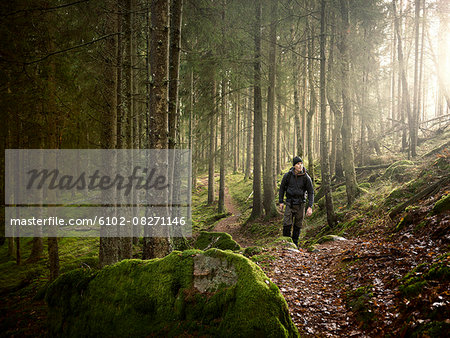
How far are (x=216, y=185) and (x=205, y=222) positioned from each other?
35.4 ft

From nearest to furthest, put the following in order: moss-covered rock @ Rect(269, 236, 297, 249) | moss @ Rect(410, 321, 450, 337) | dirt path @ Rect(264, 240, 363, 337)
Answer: moss @ Rect(410, 321, 450, 337) → dirt path @ Rect(264, 240, 363, 337) → moss-covered rock @ Rect(269, 236, 297, 249)

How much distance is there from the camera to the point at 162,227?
4977mm

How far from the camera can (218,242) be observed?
7.18 metres

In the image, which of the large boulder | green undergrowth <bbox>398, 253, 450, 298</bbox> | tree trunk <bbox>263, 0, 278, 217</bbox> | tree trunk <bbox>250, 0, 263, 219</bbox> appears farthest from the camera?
tree trunk <bbox>263, 0, 278, 217</bbox>

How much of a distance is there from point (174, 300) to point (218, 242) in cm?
441

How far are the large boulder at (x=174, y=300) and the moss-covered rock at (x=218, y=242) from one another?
3.59 meters

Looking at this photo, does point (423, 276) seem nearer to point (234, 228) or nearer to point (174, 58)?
point (174, 58)

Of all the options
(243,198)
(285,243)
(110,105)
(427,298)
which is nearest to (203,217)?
(243,198)

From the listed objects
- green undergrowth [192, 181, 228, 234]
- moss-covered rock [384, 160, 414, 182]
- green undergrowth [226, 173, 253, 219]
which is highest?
moss-covered rock [384, 160, 414, 182]

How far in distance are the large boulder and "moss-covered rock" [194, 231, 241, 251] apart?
3594mm

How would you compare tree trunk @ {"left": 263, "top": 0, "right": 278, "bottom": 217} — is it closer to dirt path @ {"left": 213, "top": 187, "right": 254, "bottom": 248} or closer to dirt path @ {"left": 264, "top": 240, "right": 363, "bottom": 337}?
dirt path @ {"left": 213, "top": 187, "right": 254, "bottom": 248}

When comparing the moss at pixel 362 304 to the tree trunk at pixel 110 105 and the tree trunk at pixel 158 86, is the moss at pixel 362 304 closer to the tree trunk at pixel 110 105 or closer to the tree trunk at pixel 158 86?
the tree trunk at pixel 158 86

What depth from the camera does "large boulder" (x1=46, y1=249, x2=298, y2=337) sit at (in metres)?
2.53

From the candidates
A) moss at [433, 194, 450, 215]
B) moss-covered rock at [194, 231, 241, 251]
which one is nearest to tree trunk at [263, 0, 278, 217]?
moss-covered rock at [194, 231, 241, 251]
